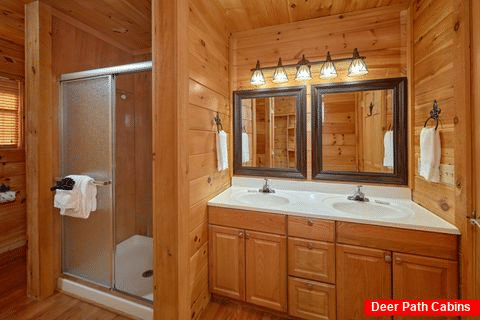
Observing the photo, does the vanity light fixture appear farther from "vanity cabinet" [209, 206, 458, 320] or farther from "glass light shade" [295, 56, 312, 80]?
"vanity cabinet" [209, 206, 458, 320]

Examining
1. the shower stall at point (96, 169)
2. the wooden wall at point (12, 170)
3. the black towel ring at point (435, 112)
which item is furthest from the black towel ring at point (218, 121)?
the wooden wall at point (12, 170)

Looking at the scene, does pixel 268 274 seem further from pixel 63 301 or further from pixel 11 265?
pixel 11 265

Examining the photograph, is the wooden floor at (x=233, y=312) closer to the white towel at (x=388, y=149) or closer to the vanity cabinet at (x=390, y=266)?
the vanity cabinet at (x=390, y=266)

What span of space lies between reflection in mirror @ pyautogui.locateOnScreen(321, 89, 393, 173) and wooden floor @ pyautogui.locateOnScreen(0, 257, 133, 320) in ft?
6.97

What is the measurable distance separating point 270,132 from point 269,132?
1cm

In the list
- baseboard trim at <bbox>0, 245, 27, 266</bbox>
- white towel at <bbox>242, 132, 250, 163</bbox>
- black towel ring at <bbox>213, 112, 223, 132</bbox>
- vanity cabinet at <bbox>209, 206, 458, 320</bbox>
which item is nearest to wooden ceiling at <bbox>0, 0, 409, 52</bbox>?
black towel ring at <bbox>213, 112, 223, 132</bbox>

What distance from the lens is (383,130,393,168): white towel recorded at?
5.92ft

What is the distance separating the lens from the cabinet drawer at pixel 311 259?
1458 millimetres

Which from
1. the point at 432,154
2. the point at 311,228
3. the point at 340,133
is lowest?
the point at 311,228

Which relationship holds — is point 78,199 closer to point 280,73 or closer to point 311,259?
point 311,259

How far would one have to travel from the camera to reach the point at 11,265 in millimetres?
2279

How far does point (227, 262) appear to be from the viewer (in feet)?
5.59

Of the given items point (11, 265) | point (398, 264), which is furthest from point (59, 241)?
point (398, 264)

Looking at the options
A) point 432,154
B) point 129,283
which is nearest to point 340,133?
point 432,154
